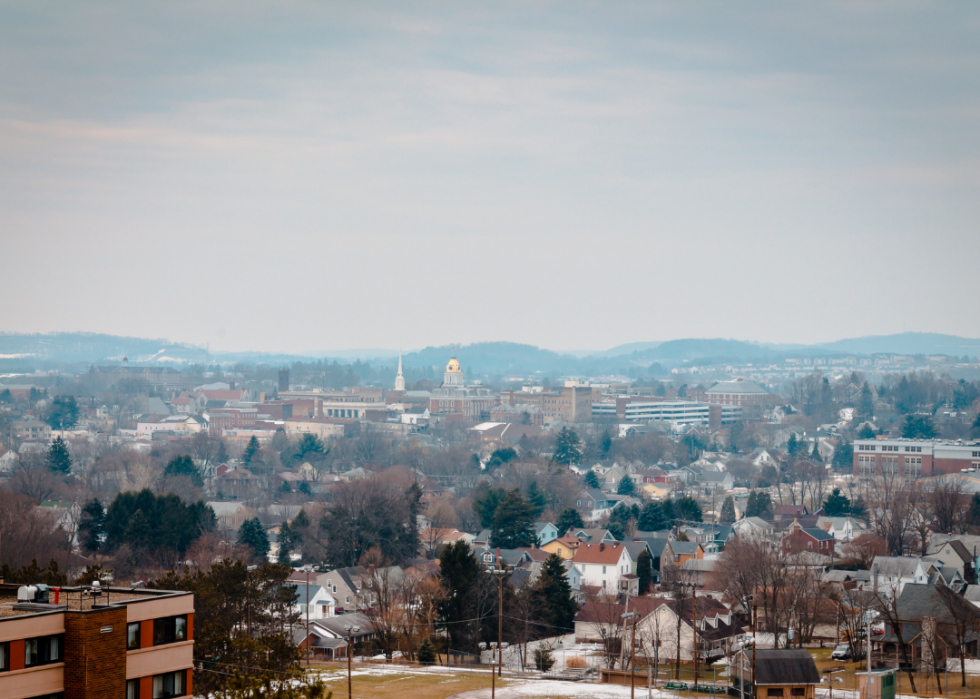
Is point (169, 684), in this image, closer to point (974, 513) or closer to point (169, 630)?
point (169, 630)

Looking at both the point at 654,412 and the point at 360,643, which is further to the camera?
the point at 654,412

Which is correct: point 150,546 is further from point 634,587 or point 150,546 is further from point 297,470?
point 297,470

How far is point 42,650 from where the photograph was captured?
16.0 metres

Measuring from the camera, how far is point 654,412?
561 feet

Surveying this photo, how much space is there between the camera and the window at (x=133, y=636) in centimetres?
1730

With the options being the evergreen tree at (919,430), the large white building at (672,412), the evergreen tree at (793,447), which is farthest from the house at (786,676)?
the large white building at (672,412)

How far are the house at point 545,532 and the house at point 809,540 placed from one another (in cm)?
1245

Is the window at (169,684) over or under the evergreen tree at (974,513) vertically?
over

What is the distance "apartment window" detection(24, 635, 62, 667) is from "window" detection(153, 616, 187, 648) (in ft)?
5.76

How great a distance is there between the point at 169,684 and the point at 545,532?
154 ft

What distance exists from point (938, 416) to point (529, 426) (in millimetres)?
51433

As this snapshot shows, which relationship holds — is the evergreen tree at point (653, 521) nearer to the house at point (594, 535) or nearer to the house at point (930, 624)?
the house at point (594, 535)

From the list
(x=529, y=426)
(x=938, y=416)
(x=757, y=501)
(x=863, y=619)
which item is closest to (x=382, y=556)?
(x=863, y=619)

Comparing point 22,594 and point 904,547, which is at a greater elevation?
point 22,594
